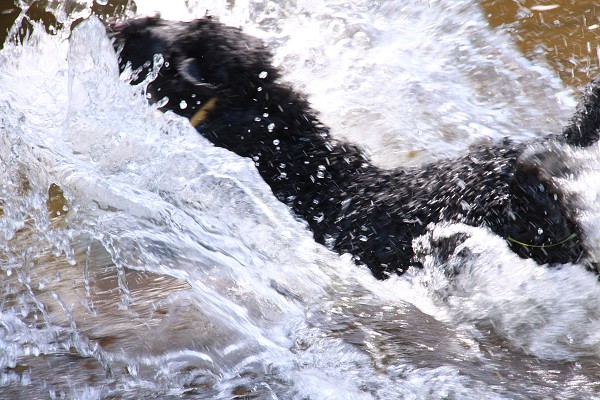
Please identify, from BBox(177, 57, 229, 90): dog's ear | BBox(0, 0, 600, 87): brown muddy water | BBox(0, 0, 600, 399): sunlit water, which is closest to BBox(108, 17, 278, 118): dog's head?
BBox(177, 57, 229, 90): dog's ear

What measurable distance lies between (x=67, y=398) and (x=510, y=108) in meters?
2.46

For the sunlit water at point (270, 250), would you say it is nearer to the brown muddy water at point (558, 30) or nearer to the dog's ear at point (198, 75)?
the brown muddy water at point (558, 30)

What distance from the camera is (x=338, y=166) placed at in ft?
9.46

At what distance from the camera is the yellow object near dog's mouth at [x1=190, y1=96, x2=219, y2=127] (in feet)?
10.3

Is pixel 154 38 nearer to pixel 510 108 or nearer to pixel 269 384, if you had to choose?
pixel 510 108

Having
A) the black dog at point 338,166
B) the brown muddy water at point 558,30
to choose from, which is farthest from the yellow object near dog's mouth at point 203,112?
the brown muddy water at point 558,30

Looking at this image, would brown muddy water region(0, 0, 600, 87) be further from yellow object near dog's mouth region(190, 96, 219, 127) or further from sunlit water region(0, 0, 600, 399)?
yellow object near dog's mouth region(190, 96, 219, 127)

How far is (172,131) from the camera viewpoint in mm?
3086

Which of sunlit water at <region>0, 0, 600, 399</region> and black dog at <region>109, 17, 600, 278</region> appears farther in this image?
black dog at <region>109, 17, 600, 278</region>

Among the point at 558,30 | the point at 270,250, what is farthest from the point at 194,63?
the point at 558,30

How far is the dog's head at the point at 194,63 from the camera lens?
10.4 ft

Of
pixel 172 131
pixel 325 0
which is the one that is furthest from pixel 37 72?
pixel 325 0

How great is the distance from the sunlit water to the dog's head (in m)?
0.14

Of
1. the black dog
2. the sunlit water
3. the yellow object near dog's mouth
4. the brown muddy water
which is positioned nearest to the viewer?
the sunlit water
